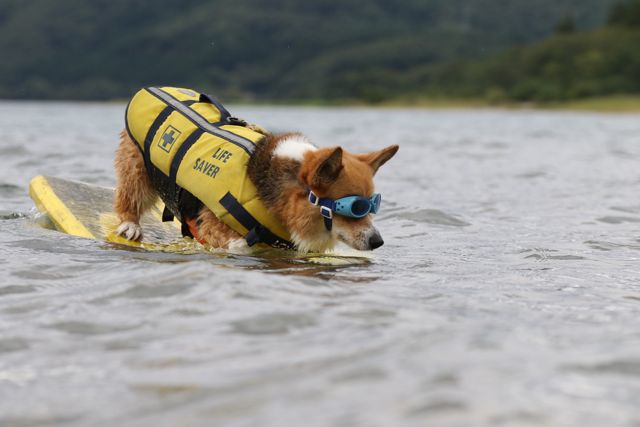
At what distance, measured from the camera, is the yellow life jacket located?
6.88 metres

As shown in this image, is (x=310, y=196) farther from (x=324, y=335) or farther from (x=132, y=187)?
(x=324, y=335)

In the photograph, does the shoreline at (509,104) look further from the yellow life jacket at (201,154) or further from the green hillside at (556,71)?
the yellow life jacket at (201,154)

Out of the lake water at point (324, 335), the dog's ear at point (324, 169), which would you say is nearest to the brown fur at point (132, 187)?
the lake water at point (324, 335)

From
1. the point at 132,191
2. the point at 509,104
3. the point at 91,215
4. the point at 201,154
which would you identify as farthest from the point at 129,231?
the point at 509,104

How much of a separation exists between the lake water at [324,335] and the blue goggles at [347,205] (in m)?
0.42

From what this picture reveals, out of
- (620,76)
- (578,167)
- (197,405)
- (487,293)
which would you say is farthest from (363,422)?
(620,76)

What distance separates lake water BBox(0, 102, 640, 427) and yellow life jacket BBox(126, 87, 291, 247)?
1.11ft

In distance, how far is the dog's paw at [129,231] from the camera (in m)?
7.75

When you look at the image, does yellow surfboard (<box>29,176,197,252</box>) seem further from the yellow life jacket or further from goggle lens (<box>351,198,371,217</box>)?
goggle lens (<box>351,198,371,217</box>)

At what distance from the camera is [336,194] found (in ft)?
21.5

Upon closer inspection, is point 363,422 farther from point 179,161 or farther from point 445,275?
point 179,161

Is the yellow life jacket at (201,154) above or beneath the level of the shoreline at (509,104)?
above

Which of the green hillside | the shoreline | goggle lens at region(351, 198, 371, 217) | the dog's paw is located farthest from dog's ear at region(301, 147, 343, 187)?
the green hillside

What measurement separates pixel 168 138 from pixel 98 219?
1.33 meters
